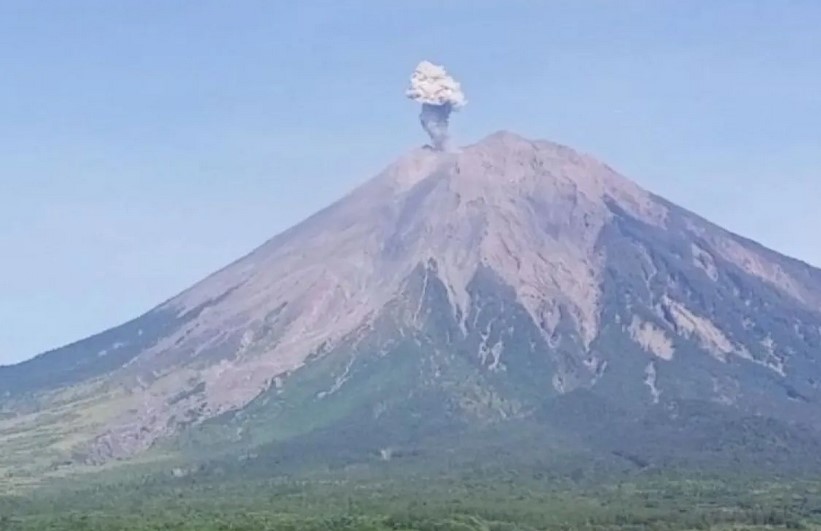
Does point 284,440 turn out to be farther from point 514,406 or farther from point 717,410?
point 717,410

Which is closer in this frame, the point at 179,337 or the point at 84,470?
the point at 84,470

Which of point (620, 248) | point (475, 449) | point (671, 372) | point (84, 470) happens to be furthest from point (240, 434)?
point (620, 248)

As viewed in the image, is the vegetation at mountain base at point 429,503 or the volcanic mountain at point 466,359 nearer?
the vegetation at mountain base at point 429,503

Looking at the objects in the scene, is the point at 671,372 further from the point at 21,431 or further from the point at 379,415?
the point at 21,431

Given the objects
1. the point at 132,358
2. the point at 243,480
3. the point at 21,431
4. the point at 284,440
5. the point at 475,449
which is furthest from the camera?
the point at 132,358

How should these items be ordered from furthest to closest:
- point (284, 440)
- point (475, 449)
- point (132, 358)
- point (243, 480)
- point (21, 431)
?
1. point (132, 358)
2. point (21, 431)
3. point (284, 440)
4. point (475, 449)
5. point (243, 480)

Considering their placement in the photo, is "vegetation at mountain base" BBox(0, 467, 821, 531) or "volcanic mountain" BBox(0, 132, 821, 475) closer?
"vegetation at mountain base" BBox(0, 467, 821, 531)

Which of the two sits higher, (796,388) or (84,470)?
(84,470)

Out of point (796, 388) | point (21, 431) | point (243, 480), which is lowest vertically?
point (796, 388)
